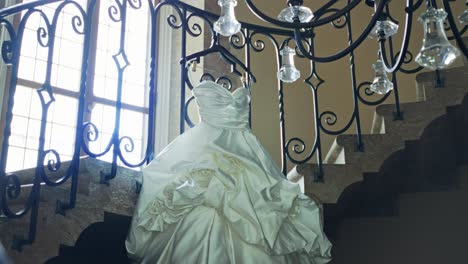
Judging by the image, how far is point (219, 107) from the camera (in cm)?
298

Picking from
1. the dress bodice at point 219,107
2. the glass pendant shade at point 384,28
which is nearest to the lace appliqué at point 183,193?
the dress bodice at point 219,107

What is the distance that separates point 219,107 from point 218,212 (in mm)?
596

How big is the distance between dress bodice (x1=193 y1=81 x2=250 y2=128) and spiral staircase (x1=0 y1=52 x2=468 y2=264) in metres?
0.47

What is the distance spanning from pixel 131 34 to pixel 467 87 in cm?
332

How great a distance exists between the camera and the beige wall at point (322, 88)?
500cm

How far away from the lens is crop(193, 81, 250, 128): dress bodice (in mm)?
2953

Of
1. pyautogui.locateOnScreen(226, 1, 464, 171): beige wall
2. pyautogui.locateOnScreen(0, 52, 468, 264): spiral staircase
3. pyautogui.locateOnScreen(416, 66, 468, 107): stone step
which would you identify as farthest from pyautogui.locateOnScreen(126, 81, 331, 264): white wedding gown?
pyautogui.locateOnScreen(226, 1, 464, 171): beige wall

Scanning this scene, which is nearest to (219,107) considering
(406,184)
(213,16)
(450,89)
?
(213,16)

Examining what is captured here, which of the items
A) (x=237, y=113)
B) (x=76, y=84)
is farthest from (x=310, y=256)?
(x=76, y=84)

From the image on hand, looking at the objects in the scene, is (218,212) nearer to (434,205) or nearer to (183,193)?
(183,193)

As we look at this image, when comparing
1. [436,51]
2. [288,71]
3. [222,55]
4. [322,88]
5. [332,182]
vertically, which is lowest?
[332,182]

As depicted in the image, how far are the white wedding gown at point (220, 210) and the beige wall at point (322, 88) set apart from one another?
2.13 meters

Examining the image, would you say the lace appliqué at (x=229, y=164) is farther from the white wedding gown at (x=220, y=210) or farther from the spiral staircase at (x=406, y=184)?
the spiral staircase at (x=406, y=184)

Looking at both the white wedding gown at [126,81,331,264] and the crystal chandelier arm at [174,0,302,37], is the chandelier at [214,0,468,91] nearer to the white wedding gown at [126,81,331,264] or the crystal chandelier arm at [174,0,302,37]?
the white wedding gown at [126,81,331,264]
